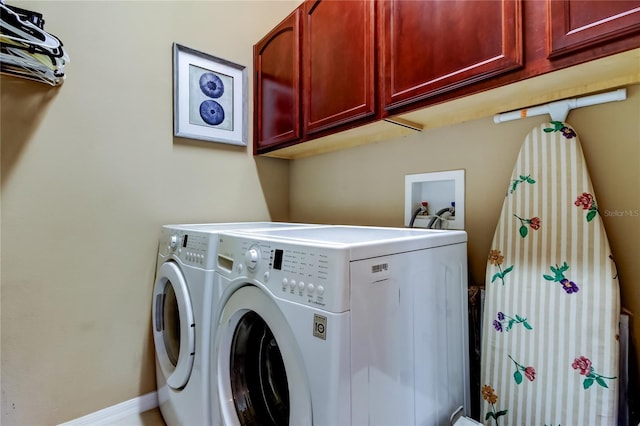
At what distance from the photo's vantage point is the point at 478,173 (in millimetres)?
1362

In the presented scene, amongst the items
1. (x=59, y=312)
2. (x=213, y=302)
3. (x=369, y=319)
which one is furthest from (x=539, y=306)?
(x=59, y=312)

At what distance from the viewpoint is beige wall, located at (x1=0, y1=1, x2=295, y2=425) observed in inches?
56.4

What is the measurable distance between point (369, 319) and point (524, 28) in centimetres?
96

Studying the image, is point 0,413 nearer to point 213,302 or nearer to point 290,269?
point 213,302

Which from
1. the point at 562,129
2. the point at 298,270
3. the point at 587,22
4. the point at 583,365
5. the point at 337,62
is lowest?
the point at 583,365

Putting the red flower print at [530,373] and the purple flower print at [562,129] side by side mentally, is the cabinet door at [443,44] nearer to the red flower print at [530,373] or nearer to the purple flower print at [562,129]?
the purple flower print at [562,129]

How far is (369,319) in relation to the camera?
0.79 metres

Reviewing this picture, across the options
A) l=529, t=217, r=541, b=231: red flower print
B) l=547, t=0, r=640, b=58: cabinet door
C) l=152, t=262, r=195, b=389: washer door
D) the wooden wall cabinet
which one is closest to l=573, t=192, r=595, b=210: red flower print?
l=529, t=217, r=541, b=231: red flower print

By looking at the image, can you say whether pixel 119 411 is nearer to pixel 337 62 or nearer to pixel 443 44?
pixel 337 62

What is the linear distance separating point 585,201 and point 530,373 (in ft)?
2.06

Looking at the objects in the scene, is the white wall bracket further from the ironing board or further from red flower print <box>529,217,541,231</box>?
red flower print <box>529,217,541,231</box>

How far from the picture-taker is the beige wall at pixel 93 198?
4.70 ft

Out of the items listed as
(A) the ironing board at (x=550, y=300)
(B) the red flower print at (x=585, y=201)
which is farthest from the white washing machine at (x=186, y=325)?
(B) the red flower print at (x=585, y=201)

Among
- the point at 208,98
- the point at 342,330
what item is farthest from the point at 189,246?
the point at 208,98
